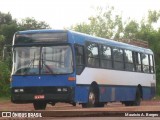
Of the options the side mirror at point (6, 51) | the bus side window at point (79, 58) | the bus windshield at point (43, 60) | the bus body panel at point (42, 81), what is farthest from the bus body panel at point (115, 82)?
the side mirror at point (6, 51)

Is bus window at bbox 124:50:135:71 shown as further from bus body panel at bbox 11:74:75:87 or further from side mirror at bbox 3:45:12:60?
side mirror at bbox 3:45:12:60

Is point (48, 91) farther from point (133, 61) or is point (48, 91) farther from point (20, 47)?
point (133, 61)

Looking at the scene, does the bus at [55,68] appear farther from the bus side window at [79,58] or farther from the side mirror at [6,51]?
the side mirror at [6,51]

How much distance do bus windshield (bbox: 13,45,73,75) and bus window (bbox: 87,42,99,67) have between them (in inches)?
69.6

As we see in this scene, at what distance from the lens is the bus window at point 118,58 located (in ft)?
81.1

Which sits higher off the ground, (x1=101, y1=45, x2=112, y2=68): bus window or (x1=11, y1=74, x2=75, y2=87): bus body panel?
(x1=101, y1=45, x2=112, y2=68): bus window

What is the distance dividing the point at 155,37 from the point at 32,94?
38.1 m

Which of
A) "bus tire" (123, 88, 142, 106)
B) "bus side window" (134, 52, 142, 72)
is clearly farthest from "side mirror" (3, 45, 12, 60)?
"bus tire" (123, 88, 142, 106)

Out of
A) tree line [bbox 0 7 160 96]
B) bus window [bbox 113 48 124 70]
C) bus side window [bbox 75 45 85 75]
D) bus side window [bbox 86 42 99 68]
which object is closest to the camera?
bus side window [bbox 75 45 85 75]

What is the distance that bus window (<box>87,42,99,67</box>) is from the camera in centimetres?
2177

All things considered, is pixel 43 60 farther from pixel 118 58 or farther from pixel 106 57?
pixel 118 58

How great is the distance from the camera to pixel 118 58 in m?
25.0

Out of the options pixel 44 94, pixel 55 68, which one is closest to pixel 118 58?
pixel 55 68

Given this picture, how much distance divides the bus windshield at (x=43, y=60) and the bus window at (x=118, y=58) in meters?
4.91
